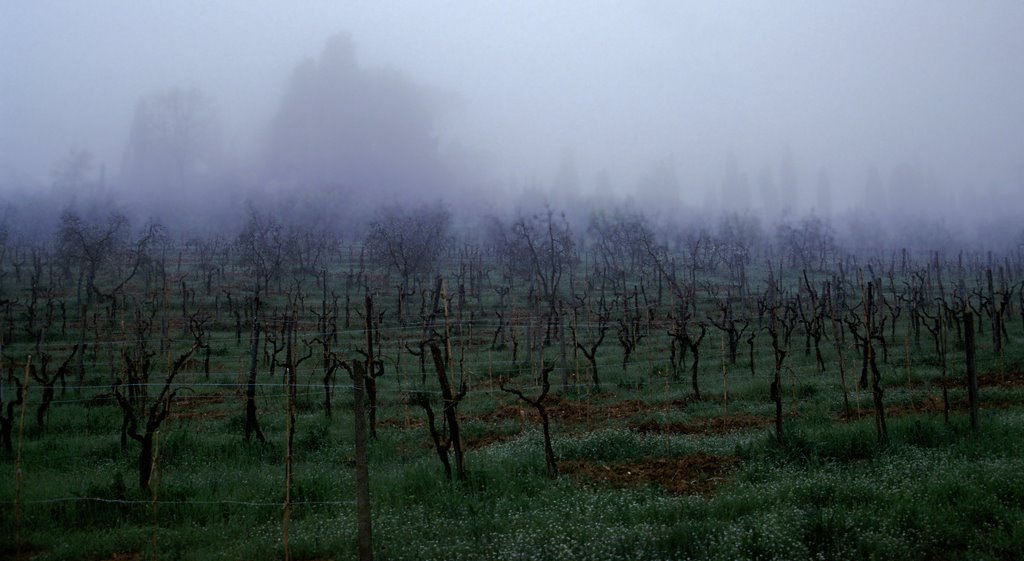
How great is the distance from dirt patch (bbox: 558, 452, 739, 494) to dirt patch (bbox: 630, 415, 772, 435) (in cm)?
232

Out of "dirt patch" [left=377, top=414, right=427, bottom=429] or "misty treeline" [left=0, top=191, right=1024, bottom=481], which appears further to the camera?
"misty treeline" [left=0, top=191, right=1024, bottom=481]

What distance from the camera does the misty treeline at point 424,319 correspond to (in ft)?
46.7

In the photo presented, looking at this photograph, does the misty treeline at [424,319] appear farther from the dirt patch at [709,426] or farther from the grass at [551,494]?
the dirt patch at [709,426]

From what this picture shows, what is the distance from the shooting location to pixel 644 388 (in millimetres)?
18094

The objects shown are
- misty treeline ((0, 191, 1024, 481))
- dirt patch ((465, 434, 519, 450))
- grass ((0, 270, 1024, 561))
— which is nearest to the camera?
grass ((0, 270, 1024, 561))

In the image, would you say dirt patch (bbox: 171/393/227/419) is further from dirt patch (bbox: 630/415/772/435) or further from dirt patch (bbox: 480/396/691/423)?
dirt patch (bbox: 630/415/772/435)

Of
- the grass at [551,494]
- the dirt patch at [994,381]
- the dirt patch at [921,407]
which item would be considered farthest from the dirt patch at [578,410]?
the dirt patch at [994,381]

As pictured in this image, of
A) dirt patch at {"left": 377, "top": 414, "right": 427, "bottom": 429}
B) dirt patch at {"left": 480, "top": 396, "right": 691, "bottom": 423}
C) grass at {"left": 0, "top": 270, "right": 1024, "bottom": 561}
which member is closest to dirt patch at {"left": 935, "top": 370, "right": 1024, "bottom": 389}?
grass at {"left": 0, "top": 270, "right": 1024, "bottom": 561}

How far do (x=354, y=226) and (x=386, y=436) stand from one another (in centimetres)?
7229

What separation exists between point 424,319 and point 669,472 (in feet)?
75.8

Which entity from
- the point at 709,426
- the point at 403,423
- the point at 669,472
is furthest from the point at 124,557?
the point at 709,426

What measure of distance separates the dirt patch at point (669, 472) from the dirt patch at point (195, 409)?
958 centimetres

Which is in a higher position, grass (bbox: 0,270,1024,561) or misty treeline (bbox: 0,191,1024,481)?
misty treeline (bbox: 0,191,1024,481)

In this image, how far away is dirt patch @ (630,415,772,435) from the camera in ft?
40.6
